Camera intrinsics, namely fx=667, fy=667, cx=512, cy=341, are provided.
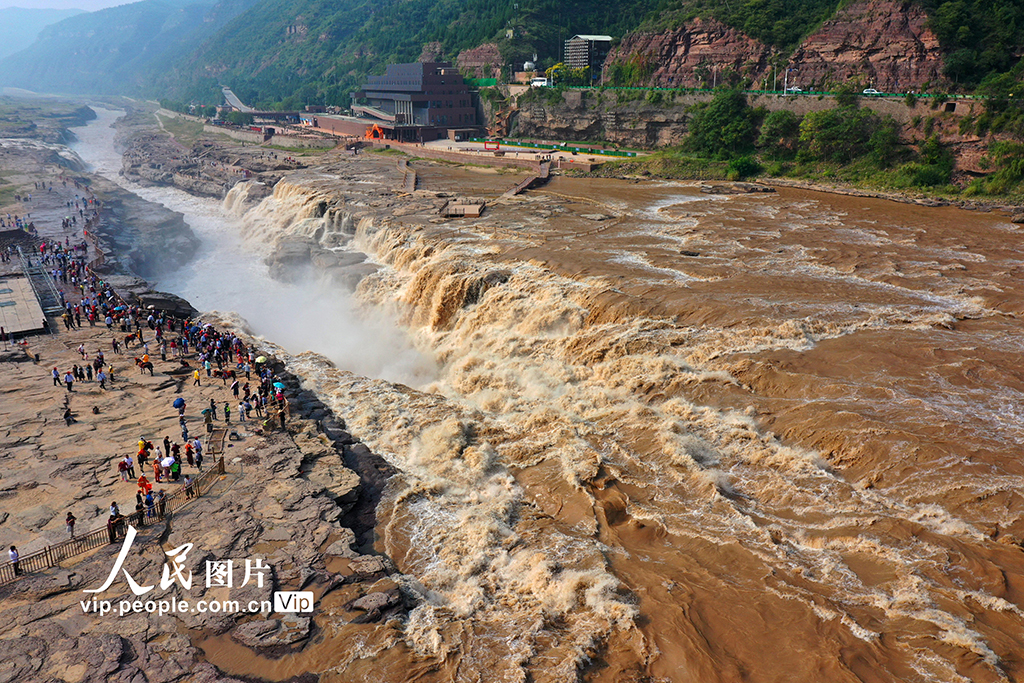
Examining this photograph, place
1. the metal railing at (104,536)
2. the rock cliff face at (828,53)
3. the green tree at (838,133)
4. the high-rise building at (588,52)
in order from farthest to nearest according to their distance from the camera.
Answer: the high-rise building at (588,52) < the rock cliff face at (828,53) < the green tree at (838,133) < the metal railing at (104,536)

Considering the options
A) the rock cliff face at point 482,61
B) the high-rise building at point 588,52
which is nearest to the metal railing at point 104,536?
the high-rise building at point 588,52

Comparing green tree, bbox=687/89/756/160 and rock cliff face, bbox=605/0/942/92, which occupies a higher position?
rock cliff face, bbox=605/0/942/92

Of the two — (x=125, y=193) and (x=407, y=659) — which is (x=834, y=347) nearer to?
(x=407, y=659)

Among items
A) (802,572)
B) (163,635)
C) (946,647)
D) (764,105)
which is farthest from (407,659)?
(764,105)

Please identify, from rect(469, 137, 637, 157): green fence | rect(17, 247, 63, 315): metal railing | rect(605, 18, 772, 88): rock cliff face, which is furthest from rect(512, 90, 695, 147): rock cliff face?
rect(17, 247, 63, 315): metal railing

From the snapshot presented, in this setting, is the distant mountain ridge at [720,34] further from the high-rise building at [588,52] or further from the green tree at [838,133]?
the green tree at [838,133]

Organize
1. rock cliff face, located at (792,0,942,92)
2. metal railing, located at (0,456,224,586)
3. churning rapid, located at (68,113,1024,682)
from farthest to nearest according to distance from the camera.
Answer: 1. rock cliff face, located at (792,0,942,92)
2. metal railing, located at (0,456,224,586)
3. churning rapid, located at (68,113,1024,682)

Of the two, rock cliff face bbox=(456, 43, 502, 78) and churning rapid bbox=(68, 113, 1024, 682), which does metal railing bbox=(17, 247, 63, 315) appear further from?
rock cliff face bbox=(456, 43, 502, 78)
